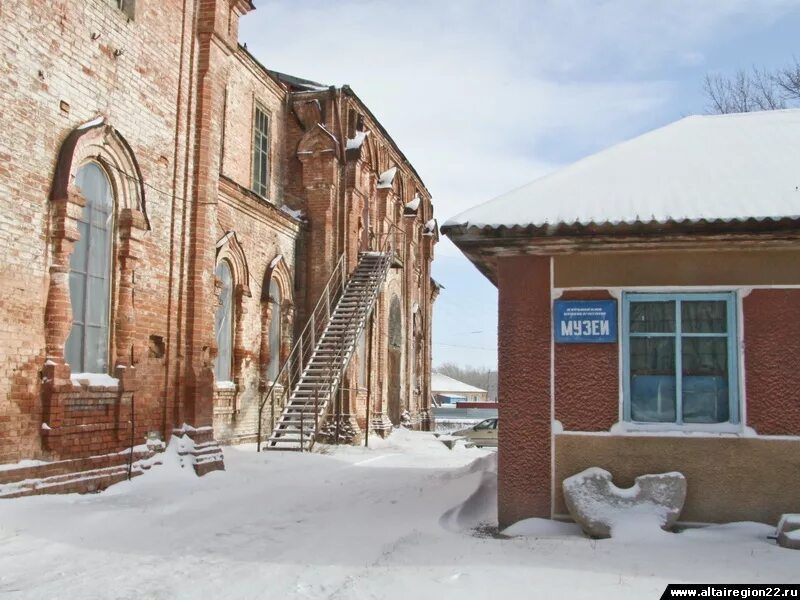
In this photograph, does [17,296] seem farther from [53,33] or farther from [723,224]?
[723,224]

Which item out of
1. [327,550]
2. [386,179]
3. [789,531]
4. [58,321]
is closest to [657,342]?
[789,531]

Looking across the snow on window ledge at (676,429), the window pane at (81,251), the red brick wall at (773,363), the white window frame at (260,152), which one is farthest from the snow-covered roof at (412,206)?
the red brick wall at (773,363)

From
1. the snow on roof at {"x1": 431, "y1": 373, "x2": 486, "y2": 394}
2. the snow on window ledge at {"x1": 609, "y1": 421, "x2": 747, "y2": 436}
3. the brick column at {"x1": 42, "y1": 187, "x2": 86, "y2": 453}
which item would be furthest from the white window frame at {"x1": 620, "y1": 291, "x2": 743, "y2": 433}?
the snow on roof at {"x1": 431, "y1": 373, "x2": 486, "y2": 394}

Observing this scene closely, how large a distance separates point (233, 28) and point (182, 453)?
6915mm

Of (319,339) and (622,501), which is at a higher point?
(319,339)

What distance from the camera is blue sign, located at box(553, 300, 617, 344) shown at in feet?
26.1

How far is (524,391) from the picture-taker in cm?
808

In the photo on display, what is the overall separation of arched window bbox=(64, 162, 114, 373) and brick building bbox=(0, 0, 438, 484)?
3 cm

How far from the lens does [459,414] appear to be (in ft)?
187

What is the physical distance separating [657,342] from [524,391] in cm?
139

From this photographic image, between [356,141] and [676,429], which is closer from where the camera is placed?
[676,429]

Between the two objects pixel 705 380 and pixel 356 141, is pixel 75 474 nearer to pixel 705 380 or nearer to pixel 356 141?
pixel 705 380

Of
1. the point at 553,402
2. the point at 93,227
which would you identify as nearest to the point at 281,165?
the point at 93,227

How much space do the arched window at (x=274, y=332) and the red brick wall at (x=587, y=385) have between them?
1073cm
